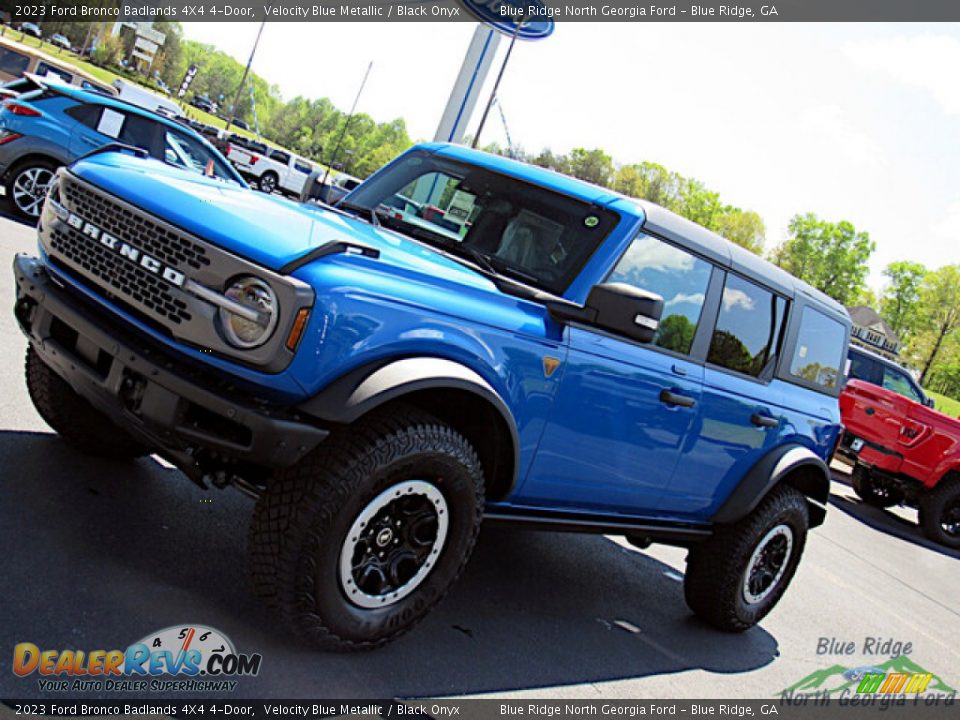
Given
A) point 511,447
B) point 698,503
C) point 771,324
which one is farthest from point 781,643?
point 511,447

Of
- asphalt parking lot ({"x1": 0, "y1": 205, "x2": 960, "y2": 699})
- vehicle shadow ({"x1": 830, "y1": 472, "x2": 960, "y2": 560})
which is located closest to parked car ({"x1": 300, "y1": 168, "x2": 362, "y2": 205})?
asphalt parking lot ({"x1": 0, "y1": 205, "x2": 960, "y2": 699})

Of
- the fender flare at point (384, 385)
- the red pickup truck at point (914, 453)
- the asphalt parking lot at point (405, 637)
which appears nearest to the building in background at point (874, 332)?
the red pickup truck at point (914, 453)

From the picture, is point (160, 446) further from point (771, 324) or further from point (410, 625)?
point (771, 324)

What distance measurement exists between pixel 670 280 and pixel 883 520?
984cm

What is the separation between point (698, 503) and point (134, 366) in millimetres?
3073

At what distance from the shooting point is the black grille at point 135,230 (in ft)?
10.4

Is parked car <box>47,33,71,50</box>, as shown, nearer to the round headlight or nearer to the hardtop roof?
the hardtop roof

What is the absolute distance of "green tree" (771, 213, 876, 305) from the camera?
2886 inches

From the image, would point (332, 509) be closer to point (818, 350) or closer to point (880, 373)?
point (818, 350)

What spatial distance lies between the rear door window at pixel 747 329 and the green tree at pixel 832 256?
7120 centimetres

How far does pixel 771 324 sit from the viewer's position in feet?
17.6

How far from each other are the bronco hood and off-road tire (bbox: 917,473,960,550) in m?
10.3

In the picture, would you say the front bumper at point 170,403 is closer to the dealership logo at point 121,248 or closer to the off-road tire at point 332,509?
the off-road tire at point 332,509

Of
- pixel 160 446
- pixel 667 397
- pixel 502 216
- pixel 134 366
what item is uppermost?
pixel 502 216
